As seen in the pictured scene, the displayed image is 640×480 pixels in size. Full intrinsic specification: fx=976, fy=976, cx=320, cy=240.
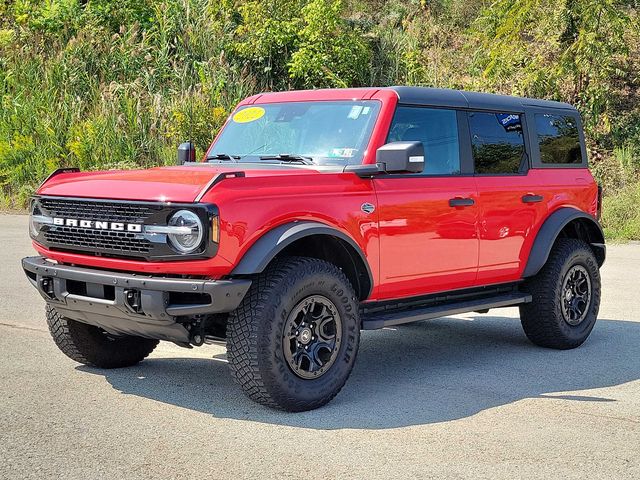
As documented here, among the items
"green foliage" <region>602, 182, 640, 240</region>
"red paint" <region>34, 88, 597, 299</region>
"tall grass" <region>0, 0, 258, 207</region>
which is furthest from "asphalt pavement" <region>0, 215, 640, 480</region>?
"tall grass" <region>0, 0, 258, 207</region>

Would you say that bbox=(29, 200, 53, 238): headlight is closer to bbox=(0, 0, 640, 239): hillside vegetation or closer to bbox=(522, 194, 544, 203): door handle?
bbox=(522, 194, 544, 203): door handle

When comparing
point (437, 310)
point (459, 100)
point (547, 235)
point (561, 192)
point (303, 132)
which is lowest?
point (437, 310)

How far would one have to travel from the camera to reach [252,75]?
72.3 ft

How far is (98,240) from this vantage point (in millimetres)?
5602

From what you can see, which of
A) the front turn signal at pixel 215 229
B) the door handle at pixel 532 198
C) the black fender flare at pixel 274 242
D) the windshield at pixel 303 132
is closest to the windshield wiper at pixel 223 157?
the windshield at pixel 303 132

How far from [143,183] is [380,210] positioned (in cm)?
149

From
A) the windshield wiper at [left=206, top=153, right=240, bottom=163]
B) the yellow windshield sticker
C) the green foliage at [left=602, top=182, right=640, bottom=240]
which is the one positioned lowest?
the green foliage at [left=602, top=182, right=640, bottom=240]

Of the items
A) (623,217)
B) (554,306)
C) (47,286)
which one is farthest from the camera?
(623,217)

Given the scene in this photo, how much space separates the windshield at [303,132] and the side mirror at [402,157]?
28 centimetres

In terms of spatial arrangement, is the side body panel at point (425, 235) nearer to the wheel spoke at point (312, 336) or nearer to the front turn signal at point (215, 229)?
the wheel spoke at point (312, 336)

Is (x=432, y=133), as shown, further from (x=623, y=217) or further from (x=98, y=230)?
(x=623, y=217)

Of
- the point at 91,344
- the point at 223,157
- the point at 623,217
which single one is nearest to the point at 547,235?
the point at 223,157

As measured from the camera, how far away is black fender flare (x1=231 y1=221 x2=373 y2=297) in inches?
209

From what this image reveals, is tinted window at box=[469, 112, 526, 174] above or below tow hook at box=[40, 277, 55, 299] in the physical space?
above
